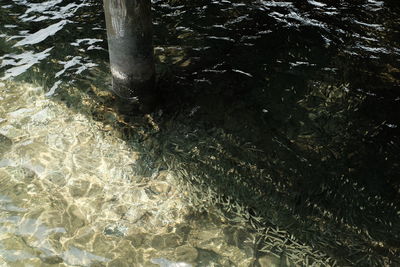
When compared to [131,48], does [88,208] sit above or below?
below

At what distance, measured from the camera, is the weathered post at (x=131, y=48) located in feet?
15.2

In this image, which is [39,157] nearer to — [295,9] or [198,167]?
[198,167]

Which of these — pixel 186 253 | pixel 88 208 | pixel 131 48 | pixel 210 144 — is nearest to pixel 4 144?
pixel 88 208

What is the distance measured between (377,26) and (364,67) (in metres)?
1.41

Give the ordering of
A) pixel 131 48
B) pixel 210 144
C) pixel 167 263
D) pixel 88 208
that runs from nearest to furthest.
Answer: pixel 167 263, pixel 88 208, pixel 131 48, pixel 210 144

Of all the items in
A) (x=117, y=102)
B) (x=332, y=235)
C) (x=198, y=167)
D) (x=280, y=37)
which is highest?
(x=280, y=37)

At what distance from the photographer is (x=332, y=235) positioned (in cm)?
414

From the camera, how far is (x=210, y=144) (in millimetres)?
5059

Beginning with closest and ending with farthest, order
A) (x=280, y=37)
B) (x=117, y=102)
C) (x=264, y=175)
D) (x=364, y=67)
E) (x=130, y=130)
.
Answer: (x=264, y=175) → (x=130, y=130) → (x=117, y=102) → (x=364, y=67) → (x=280, y=37)

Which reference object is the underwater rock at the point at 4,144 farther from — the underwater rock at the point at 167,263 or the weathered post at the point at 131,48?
the underwater rock at the point at 167,263

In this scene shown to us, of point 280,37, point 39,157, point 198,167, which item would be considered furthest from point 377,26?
point 39,157

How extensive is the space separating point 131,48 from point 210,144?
167 cm

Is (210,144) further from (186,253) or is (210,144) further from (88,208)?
(88,208)

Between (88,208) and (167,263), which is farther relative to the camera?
(88,208)
